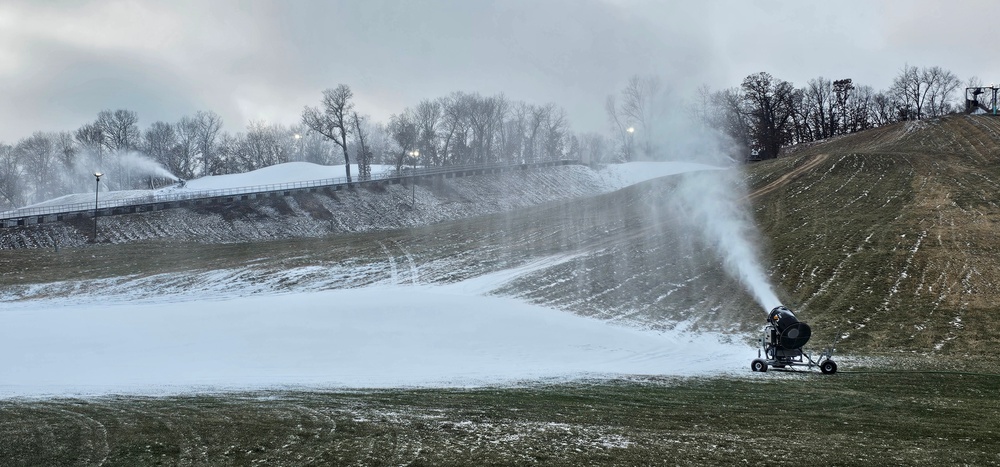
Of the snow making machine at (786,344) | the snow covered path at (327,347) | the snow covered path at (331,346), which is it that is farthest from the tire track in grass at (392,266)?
the snow making machine at (786,344)

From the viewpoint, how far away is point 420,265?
142ft

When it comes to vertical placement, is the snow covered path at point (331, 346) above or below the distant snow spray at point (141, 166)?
below

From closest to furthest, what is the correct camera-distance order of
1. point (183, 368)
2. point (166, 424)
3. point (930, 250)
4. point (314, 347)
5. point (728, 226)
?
point (166, 424) < point (183, 368) < point (314, 347) < point (930, 250) < point (728, 226)

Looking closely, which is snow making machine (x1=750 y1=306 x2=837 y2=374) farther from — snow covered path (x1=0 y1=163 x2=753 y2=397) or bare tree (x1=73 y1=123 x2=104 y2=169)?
bare tree (x1=73 y1=123 x2=104 y2=169)

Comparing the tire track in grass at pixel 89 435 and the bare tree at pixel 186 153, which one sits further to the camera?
the bare tree at pixel 186 153

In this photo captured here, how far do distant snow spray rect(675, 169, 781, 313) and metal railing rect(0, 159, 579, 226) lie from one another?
30321 millimetres

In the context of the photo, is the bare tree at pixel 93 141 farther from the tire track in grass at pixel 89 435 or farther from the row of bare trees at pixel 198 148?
the tire track in grass at pixel 89 435

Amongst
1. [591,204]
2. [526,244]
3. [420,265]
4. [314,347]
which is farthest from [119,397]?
[591,204]

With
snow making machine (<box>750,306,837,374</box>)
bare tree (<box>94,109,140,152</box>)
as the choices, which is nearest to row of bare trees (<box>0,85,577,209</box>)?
bare tree (<box>94,109,140,152</box>)

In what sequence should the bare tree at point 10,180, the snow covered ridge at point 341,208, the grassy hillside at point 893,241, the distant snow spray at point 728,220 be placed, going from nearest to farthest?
the grassy hillside at point 893,241 < the distant snow spray at point 728,220 < the snow covered ridge at point 341,208 < the bare tree at point 10,180

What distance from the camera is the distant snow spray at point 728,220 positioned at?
3525 cm

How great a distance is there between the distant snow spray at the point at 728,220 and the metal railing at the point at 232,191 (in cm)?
3032

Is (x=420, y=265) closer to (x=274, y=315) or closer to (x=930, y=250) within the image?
(x=274, y=315)

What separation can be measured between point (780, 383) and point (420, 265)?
93.4 ft
